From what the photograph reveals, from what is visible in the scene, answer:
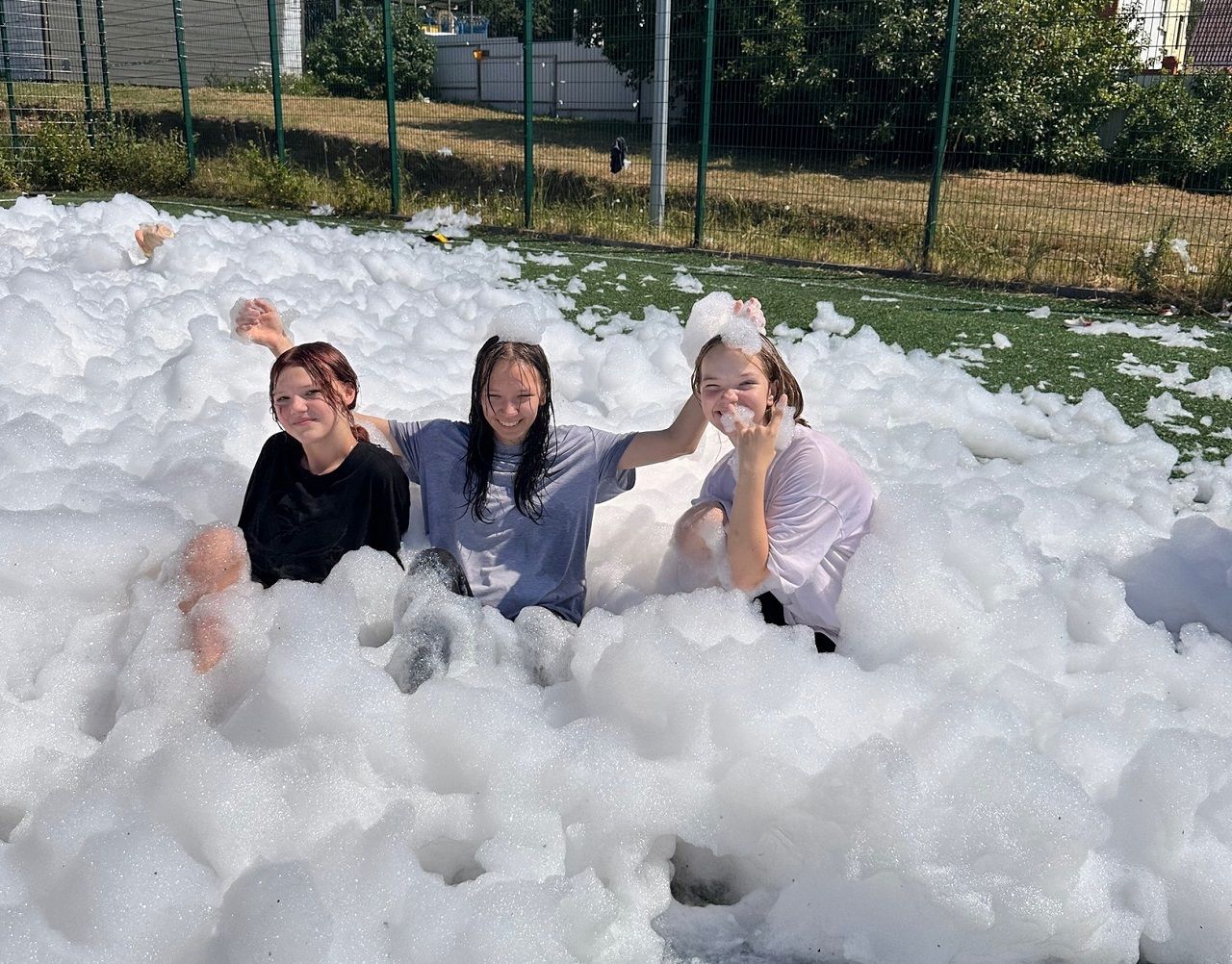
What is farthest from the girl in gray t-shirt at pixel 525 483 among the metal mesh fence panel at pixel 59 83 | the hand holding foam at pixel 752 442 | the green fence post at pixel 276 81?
the metal mesh fence panel at pixel 59 83

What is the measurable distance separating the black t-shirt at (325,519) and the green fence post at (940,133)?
6.00 m

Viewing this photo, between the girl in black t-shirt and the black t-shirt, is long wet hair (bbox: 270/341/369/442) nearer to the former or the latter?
the girl in black t-shirt

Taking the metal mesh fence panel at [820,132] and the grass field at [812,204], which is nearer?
the grass field at [812,204]

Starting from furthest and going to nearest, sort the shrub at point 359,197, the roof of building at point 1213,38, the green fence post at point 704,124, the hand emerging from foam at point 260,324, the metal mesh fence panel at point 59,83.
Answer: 1. the metal mesh fence panel at point 59,83
2. the shrub at point 359,197
3. the green fence post at point 704,124
4. the roof of building at point 1213,38
5. the hand emerging from foam at point 260,324

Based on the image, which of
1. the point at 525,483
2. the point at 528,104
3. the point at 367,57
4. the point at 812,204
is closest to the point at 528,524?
the point at 525,483

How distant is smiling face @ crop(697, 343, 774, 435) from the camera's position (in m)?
2.40

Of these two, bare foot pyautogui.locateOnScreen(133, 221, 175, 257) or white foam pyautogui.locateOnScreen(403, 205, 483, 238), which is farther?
white foam pyautogui.locateOnScreen(403, 205, 483, 238)

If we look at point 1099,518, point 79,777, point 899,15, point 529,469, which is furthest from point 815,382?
point 899,15

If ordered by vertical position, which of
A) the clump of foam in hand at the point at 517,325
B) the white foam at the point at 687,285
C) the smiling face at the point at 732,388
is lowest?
the white foam at the point at 687,285

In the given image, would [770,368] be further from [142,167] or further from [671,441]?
[142,167]

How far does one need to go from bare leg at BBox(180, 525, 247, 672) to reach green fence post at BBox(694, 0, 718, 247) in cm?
674

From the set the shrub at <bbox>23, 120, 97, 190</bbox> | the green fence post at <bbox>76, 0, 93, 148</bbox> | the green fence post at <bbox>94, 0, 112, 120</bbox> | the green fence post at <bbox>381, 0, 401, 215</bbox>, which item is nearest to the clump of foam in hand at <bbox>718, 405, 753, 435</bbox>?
the green fence post at <bbox>381, 0, 401, 215</bbox>

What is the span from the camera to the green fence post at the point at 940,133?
292 inches

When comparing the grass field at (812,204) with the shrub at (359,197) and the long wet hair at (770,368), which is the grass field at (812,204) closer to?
the shrub at (359,197)
